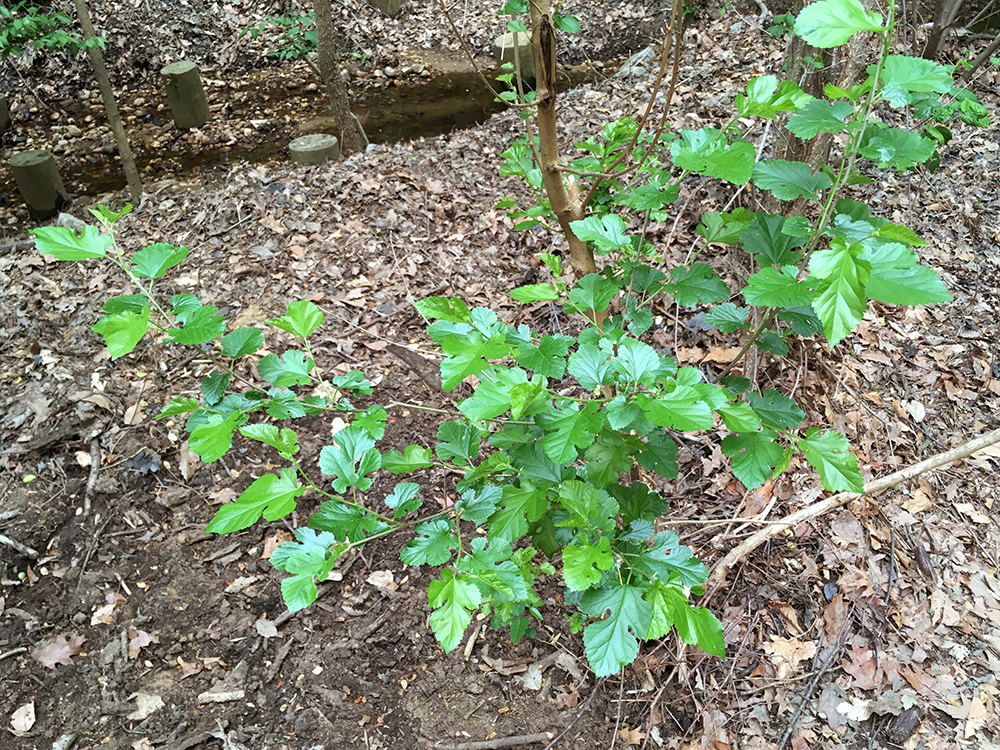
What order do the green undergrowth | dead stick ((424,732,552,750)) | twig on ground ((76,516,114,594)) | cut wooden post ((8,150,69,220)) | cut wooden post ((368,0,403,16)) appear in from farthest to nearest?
cut wooden post ((368,0,403,16)) < cut wooden post ((8,150,69,220)) < twig on ground ((76,516,114,594)) < dead stick ((424,732,552,750)) < the green undergrowth

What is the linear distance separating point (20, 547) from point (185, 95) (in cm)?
671

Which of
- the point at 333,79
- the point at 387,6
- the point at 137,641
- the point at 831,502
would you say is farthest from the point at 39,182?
the point at 831,502

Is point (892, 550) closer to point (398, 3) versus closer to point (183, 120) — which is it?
point (183, 120)

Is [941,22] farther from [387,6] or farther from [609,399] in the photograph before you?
[387,6]

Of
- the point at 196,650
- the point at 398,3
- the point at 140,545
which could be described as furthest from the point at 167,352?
the point at 398,3

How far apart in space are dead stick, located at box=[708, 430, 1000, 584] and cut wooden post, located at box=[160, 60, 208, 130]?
→ 26.7ft

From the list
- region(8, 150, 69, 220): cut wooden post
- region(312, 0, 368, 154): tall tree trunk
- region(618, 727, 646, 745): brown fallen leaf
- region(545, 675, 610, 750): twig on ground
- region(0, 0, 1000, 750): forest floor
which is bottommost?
region(618, 727, 646, 745): brown fallen leaf

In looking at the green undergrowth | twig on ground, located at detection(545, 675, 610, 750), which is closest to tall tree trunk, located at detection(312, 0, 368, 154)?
the green undergrowth

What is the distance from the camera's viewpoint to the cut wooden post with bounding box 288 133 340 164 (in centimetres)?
593

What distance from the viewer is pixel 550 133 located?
201 cm

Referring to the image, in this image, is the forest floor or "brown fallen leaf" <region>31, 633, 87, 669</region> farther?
"brown fallen leaf" <region>31, 633, 87, 669</region>

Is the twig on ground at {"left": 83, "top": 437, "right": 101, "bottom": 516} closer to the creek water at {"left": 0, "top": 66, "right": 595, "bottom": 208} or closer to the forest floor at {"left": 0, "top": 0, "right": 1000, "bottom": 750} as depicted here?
the forest floor at {"left": 0, "top": 0, "right": 1000, "bottom": 750}

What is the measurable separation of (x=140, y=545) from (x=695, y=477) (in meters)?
2.55

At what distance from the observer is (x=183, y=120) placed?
7918 millimetres
